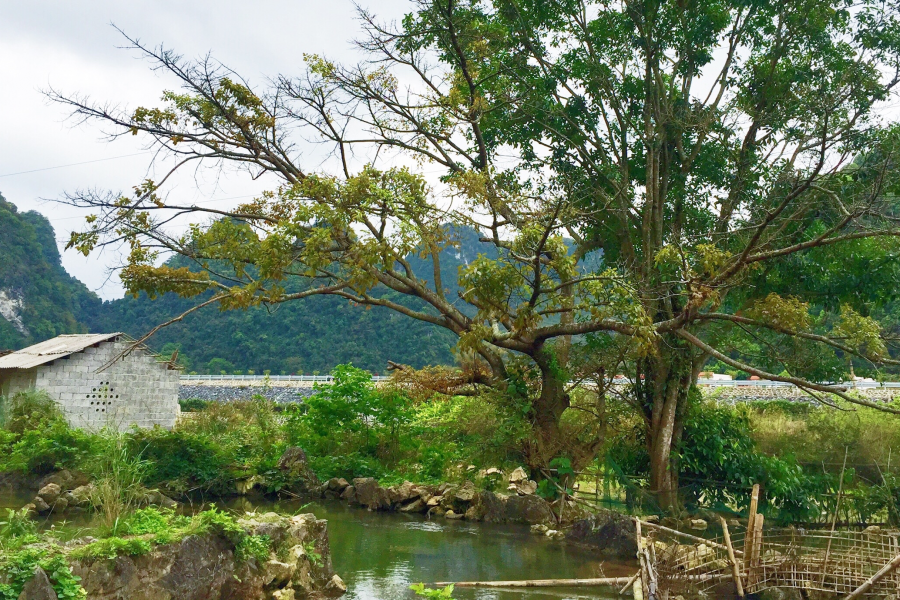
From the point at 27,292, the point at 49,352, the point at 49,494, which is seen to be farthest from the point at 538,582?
the point at 27,292

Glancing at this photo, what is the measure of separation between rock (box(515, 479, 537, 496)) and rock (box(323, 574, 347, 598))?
4787 millimetres

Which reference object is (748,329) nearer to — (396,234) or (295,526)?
(396,234)

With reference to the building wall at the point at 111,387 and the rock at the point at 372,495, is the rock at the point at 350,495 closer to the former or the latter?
the rock at the point at 372,495

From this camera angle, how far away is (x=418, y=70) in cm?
1158

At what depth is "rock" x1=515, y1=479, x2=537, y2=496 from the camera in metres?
10.8

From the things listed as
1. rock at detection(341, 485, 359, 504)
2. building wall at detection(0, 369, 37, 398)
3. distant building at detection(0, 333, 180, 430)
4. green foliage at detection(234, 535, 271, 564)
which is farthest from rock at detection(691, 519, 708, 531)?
building wall at detection(0, 369, 37, 398)

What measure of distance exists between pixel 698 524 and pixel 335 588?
599 cm

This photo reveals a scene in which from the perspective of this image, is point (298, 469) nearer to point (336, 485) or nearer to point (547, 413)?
point (336, 485)

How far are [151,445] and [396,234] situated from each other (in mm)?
5396

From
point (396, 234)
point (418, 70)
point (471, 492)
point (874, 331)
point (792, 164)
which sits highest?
point (418, 70)

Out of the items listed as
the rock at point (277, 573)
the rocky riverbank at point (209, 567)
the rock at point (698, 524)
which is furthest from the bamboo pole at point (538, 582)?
the rock at point (698, 524)

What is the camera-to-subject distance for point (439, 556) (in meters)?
8.03

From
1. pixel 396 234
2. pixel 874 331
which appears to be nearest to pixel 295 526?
pixel 396 234

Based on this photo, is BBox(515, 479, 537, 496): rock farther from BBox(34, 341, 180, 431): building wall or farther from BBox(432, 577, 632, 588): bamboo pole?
BBox(34, 341, 180, 431): building wall
